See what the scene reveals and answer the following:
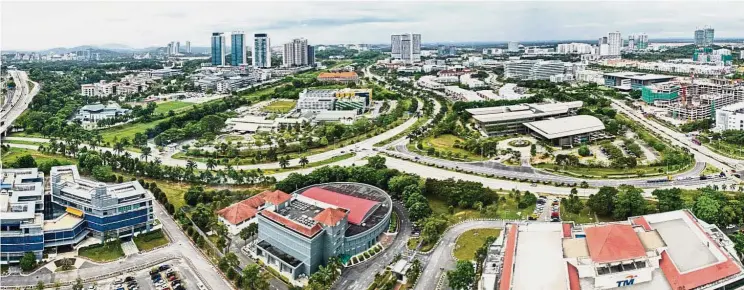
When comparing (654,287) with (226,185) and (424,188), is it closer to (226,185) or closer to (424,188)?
(424,188)

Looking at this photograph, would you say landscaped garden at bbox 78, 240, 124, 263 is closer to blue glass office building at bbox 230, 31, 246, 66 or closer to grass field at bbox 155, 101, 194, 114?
grass field at bbox 155, 101, 194, 114

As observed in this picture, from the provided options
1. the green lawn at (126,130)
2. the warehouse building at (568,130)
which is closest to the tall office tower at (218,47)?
the green lawn at (126,130)

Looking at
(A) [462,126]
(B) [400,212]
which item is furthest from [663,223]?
(A) [462,126]

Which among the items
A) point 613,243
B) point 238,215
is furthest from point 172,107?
point 613,243

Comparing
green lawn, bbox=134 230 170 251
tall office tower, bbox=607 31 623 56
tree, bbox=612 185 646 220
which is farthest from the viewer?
tall office tower, bbox=607 31 623 56

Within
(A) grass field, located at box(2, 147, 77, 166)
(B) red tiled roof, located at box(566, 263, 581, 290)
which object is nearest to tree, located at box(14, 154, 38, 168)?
(A) grass field, located at box(2, 147, 77, 166)

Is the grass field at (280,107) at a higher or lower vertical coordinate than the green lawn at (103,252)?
higher

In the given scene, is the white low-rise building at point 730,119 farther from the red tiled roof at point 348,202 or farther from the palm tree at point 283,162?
the palm tree at point 283,162

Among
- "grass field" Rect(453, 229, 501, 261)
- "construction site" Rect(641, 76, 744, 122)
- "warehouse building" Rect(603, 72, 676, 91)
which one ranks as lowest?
"grass field" Rect(453, 229, 501, 261)
